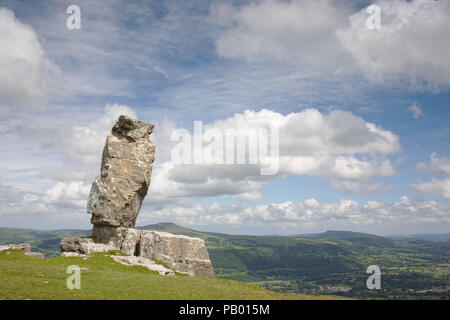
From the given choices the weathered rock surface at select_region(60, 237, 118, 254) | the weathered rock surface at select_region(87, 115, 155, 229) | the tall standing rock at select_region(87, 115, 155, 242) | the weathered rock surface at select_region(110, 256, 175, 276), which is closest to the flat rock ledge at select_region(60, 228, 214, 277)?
the weathered rock surface at select_region(60, 237, 118, 254)

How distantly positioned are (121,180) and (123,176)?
0.70 m

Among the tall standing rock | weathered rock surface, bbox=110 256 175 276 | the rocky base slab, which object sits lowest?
weathered rock surface, bbox=110 256 175 276

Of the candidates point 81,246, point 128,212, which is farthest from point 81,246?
point 128,212

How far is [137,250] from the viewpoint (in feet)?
170

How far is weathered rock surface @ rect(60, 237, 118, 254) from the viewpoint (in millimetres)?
46906

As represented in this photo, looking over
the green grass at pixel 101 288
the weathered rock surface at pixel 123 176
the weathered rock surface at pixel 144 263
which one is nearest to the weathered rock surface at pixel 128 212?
the weathered rock surface at pixel 123 176

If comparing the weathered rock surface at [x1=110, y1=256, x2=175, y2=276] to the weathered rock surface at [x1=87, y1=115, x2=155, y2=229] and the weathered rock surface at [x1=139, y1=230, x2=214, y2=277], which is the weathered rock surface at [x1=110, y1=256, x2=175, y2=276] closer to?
the weathered rock surface at [x1=139, y1=230, x2=214, y2=277]

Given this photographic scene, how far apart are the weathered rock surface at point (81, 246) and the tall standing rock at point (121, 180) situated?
10.4ft

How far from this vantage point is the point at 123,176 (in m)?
53.2

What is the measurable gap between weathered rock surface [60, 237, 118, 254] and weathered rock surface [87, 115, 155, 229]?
392 cm

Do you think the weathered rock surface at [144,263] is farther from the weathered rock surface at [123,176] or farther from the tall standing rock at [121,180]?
the weathered rock surface at [123,176]
